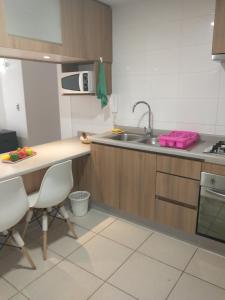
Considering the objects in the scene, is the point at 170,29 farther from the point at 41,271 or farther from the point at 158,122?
the point at 41,271

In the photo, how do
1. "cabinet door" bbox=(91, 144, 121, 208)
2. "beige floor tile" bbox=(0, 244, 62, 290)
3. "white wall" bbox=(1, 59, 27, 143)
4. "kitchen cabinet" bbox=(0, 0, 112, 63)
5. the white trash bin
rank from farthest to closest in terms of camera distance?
1. "white wall" bbox=(1, 59, 27, 143)
2. the white trash bin
3. "cabinet door" bbox=(91, 144, 121, 208)
4. "kitchen cabinet" bbox=(0, 0, 112, 63)
5. "beige floor tile" bbox=(0, 244, 62, 290)

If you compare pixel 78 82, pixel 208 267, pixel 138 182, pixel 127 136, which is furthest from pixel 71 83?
pixel 208 267

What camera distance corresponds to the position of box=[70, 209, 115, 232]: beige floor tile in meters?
2.41

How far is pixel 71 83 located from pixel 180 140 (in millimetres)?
1430

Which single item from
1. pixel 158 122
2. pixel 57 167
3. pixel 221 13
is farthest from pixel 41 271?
pixel 221 13

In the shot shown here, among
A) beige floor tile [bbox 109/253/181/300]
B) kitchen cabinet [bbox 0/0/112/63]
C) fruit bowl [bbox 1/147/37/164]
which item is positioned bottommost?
beige floor tile [bbox 109/253/181/300]

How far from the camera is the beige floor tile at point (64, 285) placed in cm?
161

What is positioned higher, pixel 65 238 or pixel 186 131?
pixel 186 131

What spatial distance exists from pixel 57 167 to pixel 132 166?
723 mm

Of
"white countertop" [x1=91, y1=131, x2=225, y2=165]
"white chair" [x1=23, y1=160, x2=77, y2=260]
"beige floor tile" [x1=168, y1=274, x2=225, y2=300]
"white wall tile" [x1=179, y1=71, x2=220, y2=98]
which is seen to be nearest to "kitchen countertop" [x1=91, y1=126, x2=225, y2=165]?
"white countertop" [x1=91, y1=131, x2=225, y2=165]

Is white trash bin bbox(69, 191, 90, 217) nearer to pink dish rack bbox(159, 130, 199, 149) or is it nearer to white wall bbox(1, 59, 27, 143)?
pink dish rack bbox(159, 130, 199, 149)

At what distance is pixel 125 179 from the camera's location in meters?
2.34

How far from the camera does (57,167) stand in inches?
73.2

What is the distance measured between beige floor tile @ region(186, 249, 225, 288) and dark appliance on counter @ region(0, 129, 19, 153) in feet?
12.2
